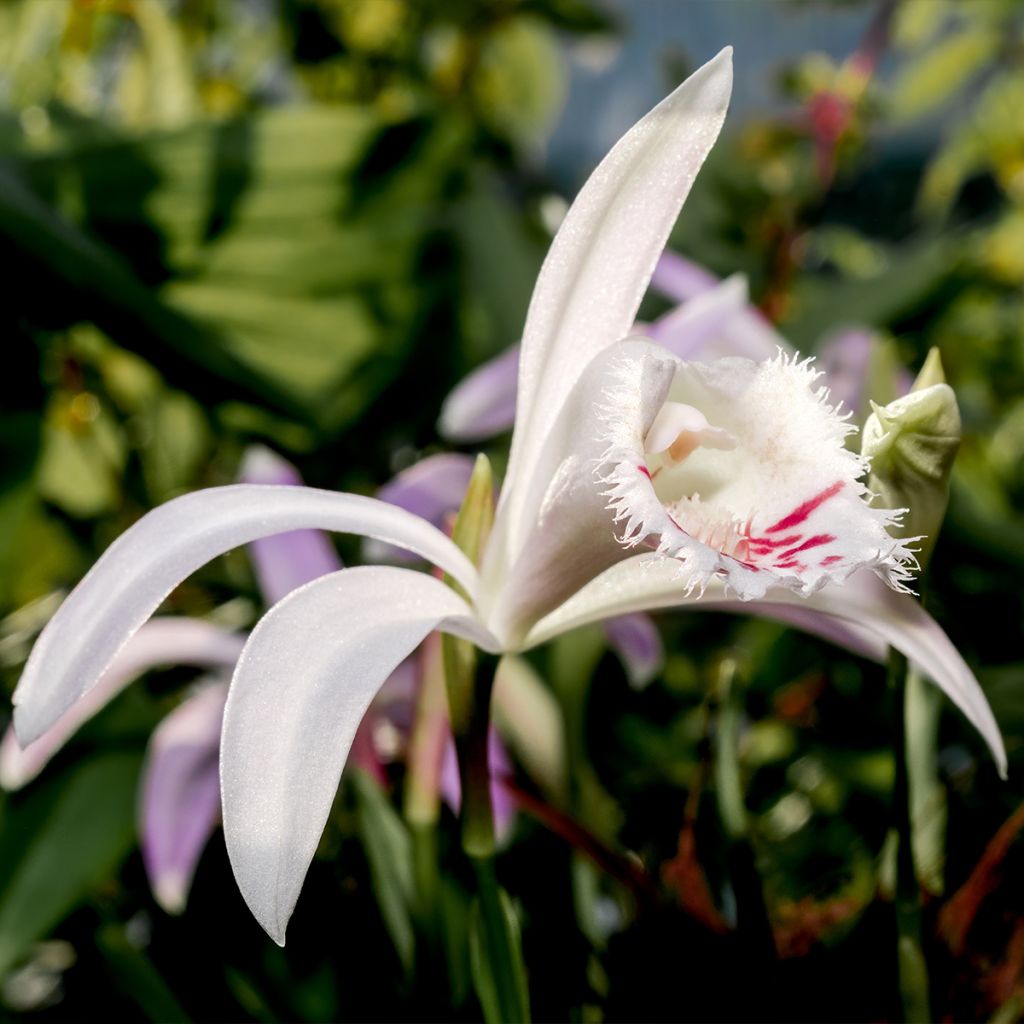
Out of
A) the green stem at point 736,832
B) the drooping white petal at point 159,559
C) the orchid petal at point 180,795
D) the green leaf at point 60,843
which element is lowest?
the green leaf at point 60,843

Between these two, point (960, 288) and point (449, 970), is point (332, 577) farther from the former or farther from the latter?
point (960, 288)

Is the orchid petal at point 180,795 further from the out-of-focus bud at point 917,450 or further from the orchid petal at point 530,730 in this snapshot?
the out-of-focus bud at point 917,450

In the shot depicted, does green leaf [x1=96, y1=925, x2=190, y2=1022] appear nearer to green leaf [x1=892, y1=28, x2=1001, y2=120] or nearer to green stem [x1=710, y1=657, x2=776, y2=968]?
green stem [x1=710, y1=657, x2=776, y2=968]

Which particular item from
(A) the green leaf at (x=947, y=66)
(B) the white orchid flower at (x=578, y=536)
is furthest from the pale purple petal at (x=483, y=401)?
(A) the green leaf at (x=947, y=66)

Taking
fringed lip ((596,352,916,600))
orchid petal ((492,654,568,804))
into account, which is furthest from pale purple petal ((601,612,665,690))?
fringed lip ((596,352,916,600))

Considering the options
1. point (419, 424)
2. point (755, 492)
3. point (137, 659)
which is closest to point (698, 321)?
point (755, 492)

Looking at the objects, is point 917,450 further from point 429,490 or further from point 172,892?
point 172,892
